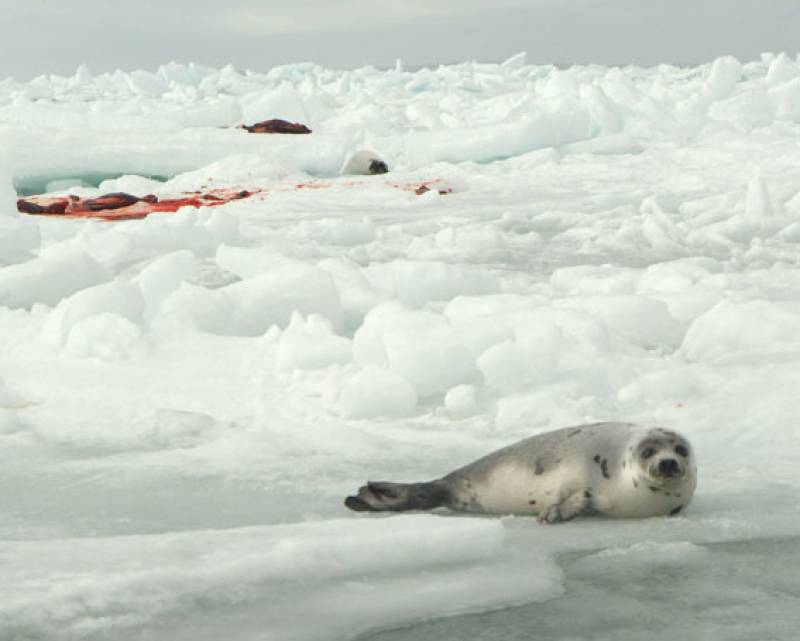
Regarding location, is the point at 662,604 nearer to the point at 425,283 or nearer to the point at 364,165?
the point at 425,283

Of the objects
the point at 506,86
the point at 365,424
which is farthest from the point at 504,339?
the point at 506,86

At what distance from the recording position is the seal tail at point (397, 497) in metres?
3.07

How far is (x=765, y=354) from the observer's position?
14.6 ft

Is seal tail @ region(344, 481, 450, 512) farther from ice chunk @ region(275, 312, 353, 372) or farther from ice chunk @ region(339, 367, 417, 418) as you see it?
ice chunk @ region(275, 312, 353, 372)

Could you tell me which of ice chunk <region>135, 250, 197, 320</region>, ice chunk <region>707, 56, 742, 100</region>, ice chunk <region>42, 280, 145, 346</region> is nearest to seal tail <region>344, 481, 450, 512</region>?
ice chunk <region>42, 280, 145, 346</region>

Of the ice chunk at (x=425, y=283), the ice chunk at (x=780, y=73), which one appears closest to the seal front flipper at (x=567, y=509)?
the ice chunk at (x=425, y=283)

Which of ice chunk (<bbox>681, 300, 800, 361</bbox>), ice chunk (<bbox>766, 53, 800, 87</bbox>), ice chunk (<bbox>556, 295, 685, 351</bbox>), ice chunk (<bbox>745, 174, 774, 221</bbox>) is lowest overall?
ice chunk (<bbox>681, 300, 800, 361</bbox>)

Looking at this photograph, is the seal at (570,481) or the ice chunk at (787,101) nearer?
the seal at (570,481)

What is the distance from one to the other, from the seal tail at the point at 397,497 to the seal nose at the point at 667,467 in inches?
21.9

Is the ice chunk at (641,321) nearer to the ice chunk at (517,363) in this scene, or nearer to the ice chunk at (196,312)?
the ice chunk at (517,363)

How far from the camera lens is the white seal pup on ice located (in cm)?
1284

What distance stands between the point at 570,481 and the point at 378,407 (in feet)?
3.40

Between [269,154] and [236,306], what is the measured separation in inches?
304

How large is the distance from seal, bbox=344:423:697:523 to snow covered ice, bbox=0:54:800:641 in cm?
6
